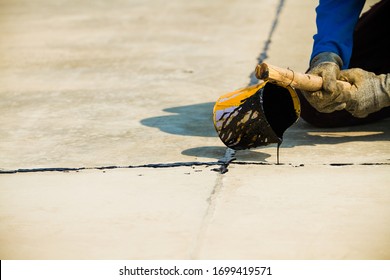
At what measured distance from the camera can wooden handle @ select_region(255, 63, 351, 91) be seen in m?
4.00

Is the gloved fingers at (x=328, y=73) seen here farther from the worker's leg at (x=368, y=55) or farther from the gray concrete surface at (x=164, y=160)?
the worker's leg at (x=368, y=55)

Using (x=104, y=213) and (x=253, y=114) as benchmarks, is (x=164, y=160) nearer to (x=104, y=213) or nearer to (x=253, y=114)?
(x=253, y=114)

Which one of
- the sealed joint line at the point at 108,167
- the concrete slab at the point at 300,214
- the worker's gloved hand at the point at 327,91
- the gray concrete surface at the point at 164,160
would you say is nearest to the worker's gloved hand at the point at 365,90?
the worker's gloved hand at the point at 327,91

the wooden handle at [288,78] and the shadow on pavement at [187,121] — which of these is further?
the shadow on pavement at [187,121]

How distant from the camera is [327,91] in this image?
421 cm

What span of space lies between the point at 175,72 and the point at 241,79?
48 cm

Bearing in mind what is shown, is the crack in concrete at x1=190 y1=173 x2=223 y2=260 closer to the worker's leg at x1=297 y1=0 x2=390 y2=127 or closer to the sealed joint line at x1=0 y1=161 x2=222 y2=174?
the sealed joint line at x1=0 y1=161 x2=222 y2=174

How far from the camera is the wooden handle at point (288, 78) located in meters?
4.00

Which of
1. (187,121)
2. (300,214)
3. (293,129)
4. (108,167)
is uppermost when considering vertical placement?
(187,121)

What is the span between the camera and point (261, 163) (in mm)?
4160

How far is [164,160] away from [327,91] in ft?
2.48

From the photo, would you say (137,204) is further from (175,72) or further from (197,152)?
(175,72)

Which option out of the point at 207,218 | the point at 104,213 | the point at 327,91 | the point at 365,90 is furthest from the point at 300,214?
the point at 365,90

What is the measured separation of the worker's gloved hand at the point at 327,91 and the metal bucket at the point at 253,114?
0.28ft
